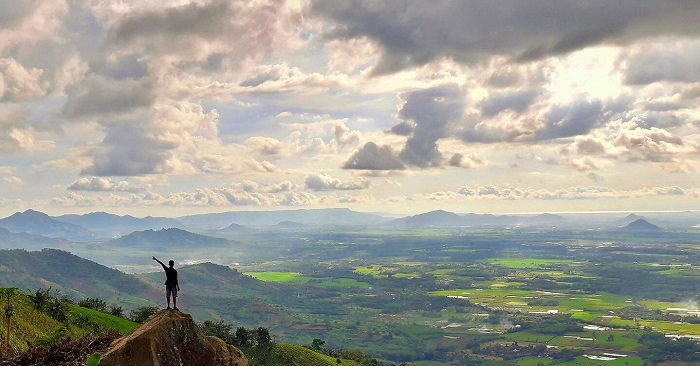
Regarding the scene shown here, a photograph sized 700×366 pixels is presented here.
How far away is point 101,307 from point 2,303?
79.6 meters

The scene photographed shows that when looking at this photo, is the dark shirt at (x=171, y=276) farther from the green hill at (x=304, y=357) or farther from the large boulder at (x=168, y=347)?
the green hill at (x=304, y=357)

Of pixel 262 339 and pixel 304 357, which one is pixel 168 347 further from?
pixel 304 357

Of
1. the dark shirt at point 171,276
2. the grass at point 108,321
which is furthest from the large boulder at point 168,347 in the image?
the grass at point 108,321

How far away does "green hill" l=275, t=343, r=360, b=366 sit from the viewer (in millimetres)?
168625

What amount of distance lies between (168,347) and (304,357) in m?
148

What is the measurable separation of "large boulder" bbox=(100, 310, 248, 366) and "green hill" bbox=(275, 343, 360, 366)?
13166cm

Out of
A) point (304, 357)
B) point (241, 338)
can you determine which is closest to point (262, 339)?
point (241, 338)

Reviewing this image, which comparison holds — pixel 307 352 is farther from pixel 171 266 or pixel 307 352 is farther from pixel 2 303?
pixel 171 266

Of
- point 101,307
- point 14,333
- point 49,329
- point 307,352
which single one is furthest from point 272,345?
point 14,333

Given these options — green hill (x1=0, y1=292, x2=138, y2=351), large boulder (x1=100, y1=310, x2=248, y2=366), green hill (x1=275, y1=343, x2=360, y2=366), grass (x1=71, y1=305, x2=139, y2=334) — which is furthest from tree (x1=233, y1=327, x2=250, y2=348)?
large boulder (x1=100, y1=310, x2=248, y2=366)

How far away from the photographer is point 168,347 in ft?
111

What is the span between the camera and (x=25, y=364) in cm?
3822

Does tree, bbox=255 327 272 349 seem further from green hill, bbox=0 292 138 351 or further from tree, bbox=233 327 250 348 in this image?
green hill, bbox=0 292 138 351

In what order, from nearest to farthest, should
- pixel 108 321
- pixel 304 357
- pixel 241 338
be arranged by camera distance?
pixel 108 321 < pixel 241 338 < pixel 304 357
